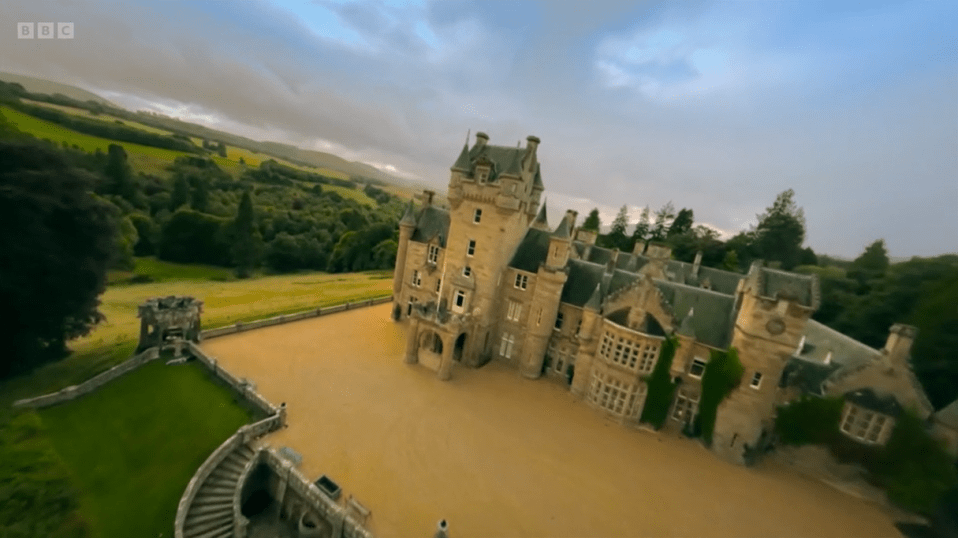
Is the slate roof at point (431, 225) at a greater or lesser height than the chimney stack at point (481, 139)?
lesser

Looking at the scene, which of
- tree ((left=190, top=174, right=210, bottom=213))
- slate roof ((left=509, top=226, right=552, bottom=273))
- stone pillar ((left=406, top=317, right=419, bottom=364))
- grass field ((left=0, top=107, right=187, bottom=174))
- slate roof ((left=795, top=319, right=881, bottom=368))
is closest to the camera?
slate roof ((left=795, top=319, right=881, bottom=368))

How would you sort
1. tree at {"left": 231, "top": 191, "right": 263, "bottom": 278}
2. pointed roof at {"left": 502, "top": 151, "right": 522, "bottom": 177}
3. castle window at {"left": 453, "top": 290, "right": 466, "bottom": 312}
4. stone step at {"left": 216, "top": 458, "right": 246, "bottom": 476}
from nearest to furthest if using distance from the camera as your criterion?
stone step at {"left": 216, "top": 458, "right": 246, "bottom": 476}, pointed roof at {"left": 502, "top": 151, "right": 522, "bottom": 177}, castle window at {"left": 453, "top": 290, "right": 466, "bottom": 312}, tree at {"left": 231, "top": 191, "right": 263, "bottom": 278}

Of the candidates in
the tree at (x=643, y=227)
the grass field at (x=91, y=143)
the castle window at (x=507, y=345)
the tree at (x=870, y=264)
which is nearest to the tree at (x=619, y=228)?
the tree at (x=643, y=227)

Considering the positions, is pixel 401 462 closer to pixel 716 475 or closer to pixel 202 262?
pixel 716 475

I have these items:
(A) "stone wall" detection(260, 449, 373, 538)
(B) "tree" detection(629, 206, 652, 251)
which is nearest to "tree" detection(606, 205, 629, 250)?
(B) "tree" detection(629, 206, 652, 251)

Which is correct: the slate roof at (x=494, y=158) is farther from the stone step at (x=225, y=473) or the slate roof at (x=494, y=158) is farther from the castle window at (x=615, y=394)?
the stone step at (x=225, y=473)

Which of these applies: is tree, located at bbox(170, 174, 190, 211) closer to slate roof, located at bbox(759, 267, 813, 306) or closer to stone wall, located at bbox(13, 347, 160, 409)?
stone wall, located at bbox(13, 347, 160, 409)

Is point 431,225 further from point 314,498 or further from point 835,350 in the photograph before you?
point 835,350
